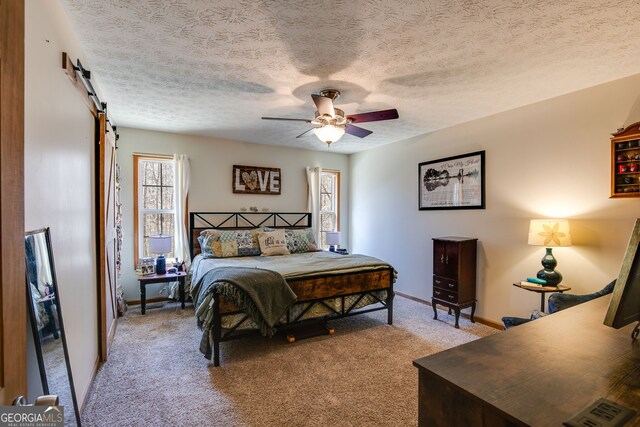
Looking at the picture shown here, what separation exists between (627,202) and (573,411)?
113 inches

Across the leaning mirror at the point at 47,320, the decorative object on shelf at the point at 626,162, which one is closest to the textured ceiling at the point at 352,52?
the decorative object on shelf at the point at 626,162

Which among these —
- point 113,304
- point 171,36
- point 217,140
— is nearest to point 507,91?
point 171,36

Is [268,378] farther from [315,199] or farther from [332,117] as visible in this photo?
→ [315,199]

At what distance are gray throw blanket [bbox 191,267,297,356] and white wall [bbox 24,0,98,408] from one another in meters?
0.85

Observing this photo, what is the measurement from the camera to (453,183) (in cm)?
429

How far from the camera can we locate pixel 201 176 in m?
4.95

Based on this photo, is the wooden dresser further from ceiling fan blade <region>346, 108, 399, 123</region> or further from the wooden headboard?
the wooden headboard

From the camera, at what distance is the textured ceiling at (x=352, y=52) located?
185 centimetres

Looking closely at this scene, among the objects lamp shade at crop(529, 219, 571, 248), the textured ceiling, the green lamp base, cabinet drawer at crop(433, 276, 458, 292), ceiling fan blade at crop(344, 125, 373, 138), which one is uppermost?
the textured ceiling

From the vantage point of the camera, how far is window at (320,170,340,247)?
20.6ft

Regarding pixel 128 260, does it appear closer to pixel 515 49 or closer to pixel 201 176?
pixel 201 176

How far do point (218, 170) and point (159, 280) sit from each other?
188 centimetres

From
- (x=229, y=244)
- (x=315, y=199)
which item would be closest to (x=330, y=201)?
(x=315, y=199)

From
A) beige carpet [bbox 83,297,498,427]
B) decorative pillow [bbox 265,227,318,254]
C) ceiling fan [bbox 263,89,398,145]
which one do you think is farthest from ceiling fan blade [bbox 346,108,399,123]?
decorative pillow [bbox 265,227,318,254]
